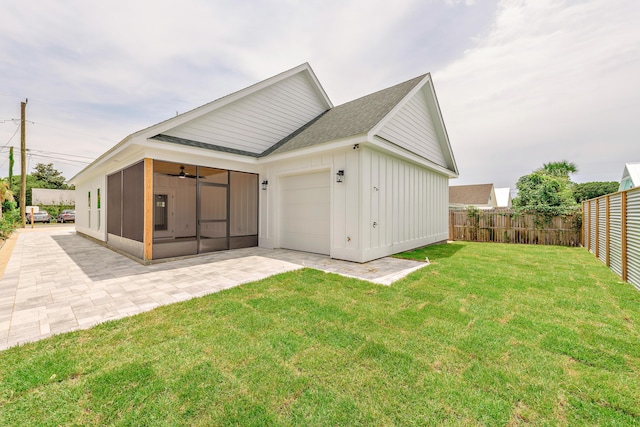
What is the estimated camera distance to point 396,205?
8.02 m

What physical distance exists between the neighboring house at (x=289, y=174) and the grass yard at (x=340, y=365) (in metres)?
3.55

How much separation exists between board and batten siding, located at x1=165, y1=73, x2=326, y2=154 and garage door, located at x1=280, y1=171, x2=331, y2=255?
2.08 metres

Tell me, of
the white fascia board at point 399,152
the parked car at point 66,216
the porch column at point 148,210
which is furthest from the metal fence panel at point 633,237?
the parked car at point 66,216

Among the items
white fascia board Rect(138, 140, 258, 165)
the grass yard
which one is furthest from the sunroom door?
the grass yard

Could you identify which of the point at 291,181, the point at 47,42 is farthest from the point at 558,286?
the point at 47,42

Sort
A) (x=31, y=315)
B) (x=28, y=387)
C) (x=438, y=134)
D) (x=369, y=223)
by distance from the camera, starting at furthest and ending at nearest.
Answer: (x=438, y=134) < (x=369, y=223) < (x=31, y=315) < (x=28, y=387)

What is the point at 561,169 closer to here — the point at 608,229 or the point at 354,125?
the point at 608,229

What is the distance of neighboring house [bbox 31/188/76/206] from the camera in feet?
97.9

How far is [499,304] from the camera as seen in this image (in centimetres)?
391

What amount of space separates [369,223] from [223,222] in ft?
17.2

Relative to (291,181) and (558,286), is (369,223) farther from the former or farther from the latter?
(558,286)

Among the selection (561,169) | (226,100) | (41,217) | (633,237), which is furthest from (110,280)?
(561,169)

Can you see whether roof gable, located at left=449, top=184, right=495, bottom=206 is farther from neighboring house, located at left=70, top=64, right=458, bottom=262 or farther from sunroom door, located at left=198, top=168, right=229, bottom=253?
sunroom door, located at left=198, top=168, right=229, bottom=253

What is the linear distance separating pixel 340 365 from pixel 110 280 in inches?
206
